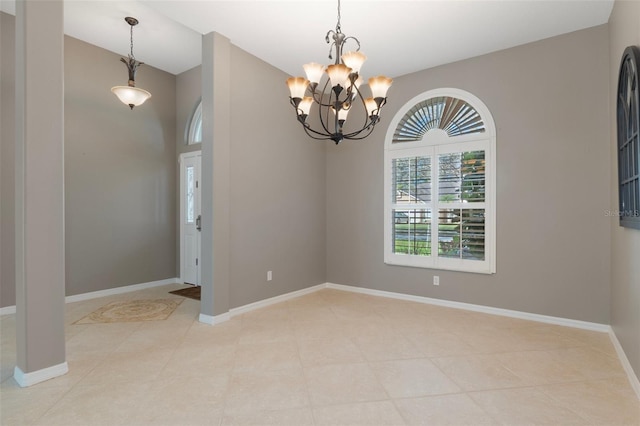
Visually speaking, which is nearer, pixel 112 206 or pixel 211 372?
pixel 211 372

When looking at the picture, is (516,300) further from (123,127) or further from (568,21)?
(123,127)

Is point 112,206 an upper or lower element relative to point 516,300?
upper

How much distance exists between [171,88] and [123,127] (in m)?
1.06

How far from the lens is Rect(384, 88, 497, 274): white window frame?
3.78 meters

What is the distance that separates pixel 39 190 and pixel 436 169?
12.8 feet

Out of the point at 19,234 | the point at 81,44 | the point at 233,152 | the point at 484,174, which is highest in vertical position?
the point at 81,44

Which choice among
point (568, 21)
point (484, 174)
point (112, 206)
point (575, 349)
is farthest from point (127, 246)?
point (568, 21)

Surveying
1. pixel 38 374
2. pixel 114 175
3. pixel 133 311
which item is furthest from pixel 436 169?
pixel 114 175

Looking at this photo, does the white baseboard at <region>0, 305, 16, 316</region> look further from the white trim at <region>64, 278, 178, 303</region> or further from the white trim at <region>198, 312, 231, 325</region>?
the white trim at <region>198, 312, 231, 325</region>

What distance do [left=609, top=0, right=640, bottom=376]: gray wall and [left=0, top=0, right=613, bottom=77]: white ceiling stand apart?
42 centimetres

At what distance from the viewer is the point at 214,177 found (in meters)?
3.44

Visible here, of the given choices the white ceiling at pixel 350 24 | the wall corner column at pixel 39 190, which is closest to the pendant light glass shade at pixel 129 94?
the white ceiling at pixel 350 24

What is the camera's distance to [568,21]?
314 cm

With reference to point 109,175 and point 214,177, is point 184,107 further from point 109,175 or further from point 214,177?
point 214,177
